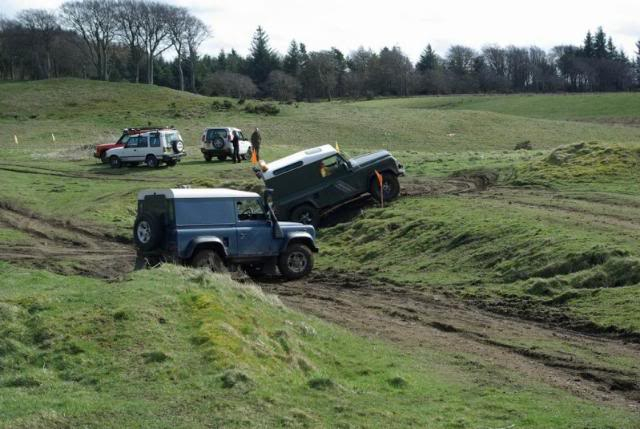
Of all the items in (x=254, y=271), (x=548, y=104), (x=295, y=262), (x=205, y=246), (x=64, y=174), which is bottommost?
(x=254, y=271)

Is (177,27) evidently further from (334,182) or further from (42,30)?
(334,182)

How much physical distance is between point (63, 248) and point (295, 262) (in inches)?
294

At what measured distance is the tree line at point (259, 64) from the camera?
367 ft

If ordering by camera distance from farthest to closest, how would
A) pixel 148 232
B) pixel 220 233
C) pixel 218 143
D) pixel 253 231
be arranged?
1. pixel 218 143
2. pixel 253 231
3. pixel 220 233
4. pixel 148 232

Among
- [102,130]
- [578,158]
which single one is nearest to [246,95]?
[102,130]

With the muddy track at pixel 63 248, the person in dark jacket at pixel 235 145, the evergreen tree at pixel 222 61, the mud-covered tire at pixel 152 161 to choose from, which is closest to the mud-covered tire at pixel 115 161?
the mud-covered tire at pixel 152 161

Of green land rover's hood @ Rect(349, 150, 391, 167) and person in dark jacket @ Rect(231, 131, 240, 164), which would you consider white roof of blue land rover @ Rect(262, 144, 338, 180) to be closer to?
green land rover's hood @ Rect(349, 150, 391, 167)

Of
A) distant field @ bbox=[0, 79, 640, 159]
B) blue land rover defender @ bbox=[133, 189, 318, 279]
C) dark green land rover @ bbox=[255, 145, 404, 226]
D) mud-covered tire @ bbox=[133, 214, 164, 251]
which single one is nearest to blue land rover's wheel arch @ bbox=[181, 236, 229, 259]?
blue land rover defender @ bbox=[133, 189, 318, 279]

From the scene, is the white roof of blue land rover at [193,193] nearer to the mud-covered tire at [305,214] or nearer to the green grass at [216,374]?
the green grass at [216,374]

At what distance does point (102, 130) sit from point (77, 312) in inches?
2141

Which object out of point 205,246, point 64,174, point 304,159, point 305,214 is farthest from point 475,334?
point 64,174

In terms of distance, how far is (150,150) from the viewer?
43.3m

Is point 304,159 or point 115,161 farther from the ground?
point 304,159

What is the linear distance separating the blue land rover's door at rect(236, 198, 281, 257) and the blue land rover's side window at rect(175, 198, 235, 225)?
277mm
